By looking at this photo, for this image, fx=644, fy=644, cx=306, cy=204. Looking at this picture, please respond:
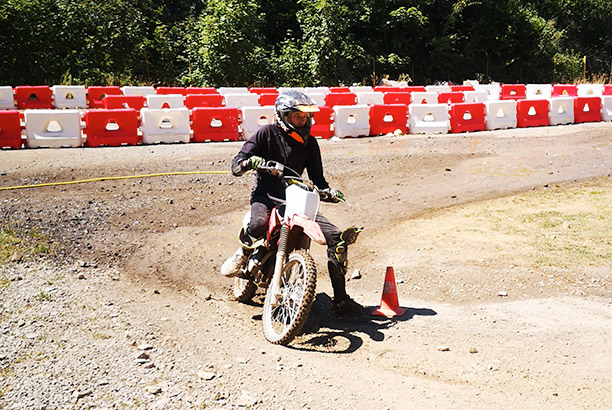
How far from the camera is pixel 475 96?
24094 mm

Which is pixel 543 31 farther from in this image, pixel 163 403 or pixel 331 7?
pixel 163 403

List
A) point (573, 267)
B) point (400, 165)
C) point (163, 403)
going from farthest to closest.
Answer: point (400, 165) < point (573, 267) < point (163, 403)

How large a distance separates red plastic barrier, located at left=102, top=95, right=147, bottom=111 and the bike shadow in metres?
14.8

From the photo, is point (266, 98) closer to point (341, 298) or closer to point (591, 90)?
point (341, 298)

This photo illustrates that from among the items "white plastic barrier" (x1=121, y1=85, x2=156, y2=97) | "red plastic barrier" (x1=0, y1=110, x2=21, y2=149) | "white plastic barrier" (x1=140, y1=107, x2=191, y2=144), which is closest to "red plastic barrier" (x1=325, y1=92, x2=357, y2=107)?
"white plastic barrier" (x1=140, y1=107, x2=191, y2=144)

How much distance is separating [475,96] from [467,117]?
227 inches

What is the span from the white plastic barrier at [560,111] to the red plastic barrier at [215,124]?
10.1 metres

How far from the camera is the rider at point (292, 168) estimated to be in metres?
5.97

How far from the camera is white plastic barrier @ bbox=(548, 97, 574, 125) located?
20.3 metres

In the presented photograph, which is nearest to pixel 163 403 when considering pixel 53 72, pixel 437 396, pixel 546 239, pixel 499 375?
pixel 437 396

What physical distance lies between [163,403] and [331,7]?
28604 millimetres

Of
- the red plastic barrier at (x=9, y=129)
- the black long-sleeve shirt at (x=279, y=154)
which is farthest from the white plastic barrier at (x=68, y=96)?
the black long-sleeve shirt at (x=279, y=154)

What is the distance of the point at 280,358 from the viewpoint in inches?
208

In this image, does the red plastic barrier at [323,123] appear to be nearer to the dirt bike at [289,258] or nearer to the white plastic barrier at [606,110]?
the white plastic barrier at [606,110]
